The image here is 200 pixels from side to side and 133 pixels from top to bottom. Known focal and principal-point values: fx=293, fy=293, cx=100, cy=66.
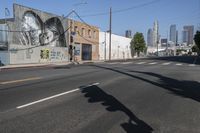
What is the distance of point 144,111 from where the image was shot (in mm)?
7883

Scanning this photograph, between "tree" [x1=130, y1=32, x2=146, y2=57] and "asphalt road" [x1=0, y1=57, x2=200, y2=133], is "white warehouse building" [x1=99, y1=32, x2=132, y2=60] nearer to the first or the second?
"tree" [x1=130, y1=32, x2=146, y2=57]

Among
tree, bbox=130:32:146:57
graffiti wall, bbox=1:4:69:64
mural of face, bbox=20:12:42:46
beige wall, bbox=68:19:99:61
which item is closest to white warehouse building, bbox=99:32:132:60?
beige wall, bbox=68:19:99:61

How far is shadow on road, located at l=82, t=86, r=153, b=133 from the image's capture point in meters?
6.19

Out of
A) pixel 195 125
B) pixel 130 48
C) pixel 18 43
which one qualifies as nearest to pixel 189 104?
pixel 195 125

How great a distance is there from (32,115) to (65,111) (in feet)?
2.94

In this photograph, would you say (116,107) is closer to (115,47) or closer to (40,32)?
(40,32)

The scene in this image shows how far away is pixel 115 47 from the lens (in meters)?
71.8

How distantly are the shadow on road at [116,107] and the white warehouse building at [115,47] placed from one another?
51213 millimetres

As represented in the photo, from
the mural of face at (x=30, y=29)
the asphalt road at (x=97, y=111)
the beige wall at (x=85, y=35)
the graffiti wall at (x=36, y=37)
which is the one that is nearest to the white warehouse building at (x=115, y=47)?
the beige wall at (x=85, y=35)

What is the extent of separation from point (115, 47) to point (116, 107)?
209ft

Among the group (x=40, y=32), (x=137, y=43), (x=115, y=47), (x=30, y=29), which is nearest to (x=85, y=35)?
(x=40, y=32)

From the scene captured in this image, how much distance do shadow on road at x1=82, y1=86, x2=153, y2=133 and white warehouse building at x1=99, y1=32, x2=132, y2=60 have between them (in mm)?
51213

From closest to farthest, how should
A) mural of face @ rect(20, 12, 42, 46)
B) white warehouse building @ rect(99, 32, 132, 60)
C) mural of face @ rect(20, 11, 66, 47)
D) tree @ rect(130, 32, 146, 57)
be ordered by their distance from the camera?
mural of face @ rect(20, 12, 42, 46), mural of face @ rect(20, 11, 66, 47), white warehouse building @ rect(99, 32, 132, 60), tree @ rect(130, 32, 146, 57)

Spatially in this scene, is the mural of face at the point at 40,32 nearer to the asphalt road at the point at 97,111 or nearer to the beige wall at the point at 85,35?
the beige wall at the point at 85,35
